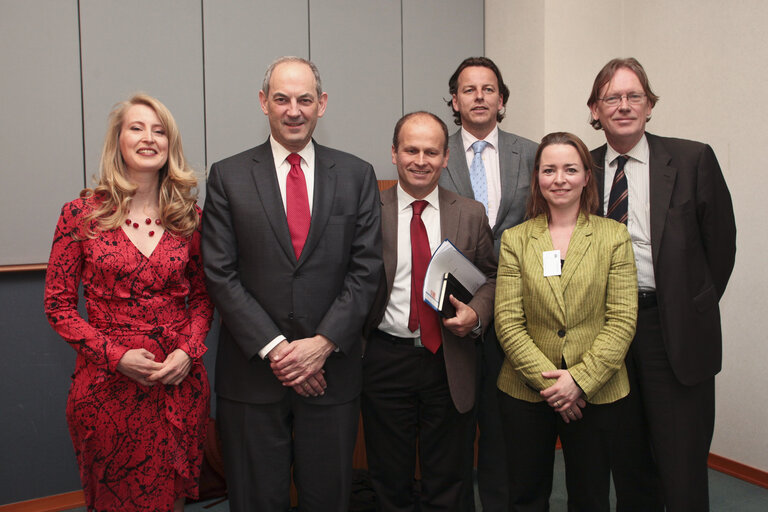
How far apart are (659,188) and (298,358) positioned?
1410 mm

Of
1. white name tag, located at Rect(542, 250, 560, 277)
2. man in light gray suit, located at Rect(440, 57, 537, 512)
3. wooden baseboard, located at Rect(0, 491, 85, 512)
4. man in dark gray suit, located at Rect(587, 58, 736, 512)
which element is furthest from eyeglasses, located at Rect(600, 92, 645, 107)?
wooden baseboard, located at Rect(0, 491, 85, 512)

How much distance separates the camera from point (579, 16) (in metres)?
3.46

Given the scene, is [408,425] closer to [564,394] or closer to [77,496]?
[564,394]

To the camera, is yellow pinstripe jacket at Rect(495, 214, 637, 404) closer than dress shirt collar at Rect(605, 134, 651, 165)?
Yes

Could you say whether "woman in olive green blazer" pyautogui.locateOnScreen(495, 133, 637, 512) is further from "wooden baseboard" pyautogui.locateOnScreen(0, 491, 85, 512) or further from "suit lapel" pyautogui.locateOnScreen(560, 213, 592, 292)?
"wooden baseboard" pyautogui.locateOnScreen(0, 491, 85, 512)

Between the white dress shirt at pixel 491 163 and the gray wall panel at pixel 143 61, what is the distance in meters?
1.27

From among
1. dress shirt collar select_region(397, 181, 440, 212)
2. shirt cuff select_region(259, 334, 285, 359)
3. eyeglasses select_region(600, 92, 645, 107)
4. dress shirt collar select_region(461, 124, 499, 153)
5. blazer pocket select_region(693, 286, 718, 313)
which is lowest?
shirt cuff select_region(259, 334, 285, 359)

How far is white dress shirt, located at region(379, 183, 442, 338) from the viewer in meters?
1.99

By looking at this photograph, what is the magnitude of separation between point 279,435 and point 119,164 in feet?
3.39

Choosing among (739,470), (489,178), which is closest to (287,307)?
(489,178)

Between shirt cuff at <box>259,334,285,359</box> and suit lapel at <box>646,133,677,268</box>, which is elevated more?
suit lapel at <box>646,133,677,268</box>

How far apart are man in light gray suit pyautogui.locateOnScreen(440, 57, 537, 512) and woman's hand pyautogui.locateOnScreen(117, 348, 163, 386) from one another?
4.12 ft

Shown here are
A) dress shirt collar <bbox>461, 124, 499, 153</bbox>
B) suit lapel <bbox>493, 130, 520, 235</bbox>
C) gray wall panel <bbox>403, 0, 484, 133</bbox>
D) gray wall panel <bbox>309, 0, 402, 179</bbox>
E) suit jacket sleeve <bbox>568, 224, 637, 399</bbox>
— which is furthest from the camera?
gray wall panel <bbox>403, 0, 484, 133</bbox>

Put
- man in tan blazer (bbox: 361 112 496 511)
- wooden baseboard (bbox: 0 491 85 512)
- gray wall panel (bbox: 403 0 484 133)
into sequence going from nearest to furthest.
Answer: man in tan blazer (bbox: 361 112 496 511) → wooden baseboard (bbox: 0 491 85 512) → gray wall panel (bbox: 403 0 484 133)
